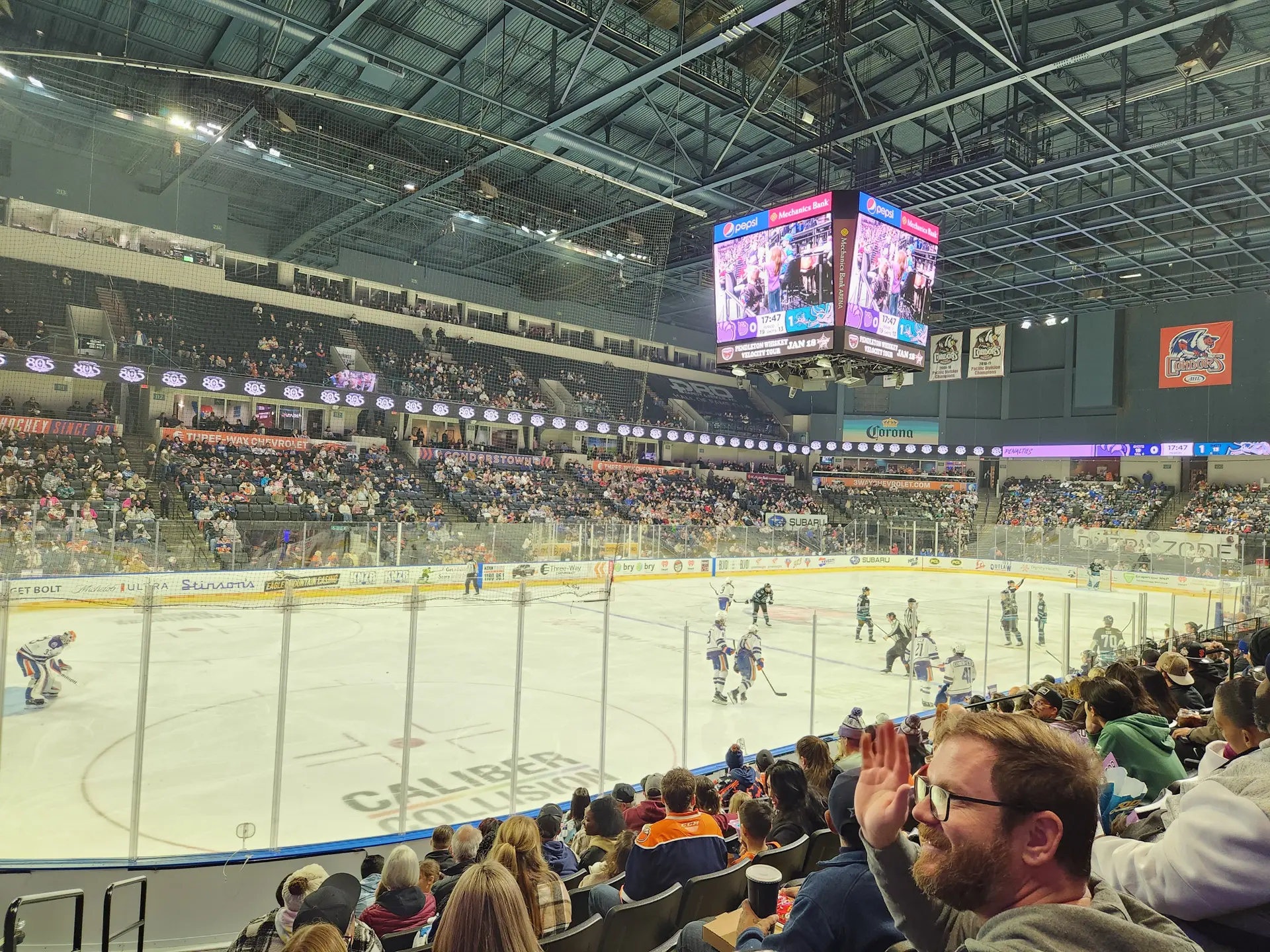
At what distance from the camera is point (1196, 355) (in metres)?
32.4

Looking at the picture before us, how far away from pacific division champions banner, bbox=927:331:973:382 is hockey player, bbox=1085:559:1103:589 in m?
10.4

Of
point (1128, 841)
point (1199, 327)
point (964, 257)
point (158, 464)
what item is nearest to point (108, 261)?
point (158, 464)

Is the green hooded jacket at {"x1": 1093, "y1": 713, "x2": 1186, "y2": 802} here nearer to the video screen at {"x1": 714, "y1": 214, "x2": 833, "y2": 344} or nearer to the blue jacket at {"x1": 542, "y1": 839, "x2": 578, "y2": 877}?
the blue jacket at {"x1": 542, "y1": 839, "x2": 578, "y2": 877}

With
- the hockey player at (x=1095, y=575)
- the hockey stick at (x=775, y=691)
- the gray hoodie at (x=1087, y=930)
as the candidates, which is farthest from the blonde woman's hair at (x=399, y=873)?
the hockey player at (x=1095, y=575)

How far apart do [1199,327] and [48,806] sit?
39.7 metres

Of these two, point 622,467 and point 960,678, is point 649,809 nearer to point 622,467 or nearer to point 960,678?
point 960,678

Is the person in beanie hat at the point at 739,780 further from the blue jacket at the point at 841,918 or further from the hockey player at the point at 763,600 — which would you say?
the hockey player at the point at 763,600

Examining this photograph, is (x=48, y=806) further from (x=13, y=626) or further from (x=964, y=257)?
(x=964, y=257)

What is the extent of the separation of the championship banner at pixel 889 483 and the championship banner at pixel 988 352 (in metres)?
9.66

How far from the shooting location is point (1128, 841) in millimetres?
1665

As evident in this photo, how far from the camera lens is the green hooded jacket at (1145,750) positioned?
11.3ft

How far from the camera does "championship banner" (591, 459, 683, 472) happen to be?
34562 mm

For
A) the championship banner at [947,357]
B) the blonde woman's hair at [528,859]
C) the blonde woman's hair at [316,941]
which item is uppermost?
the championship banner at [947,357]

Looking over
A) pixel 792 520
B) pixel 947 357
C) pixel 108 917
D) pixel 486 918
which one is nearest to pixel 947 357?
pixel 947 357
